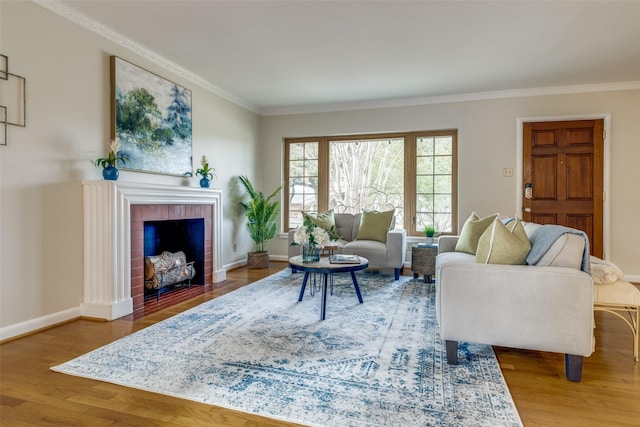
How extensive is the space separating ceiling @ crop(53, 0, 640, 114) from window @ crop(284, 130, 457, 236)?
3.02 ft

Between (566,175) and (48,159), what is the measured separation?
19.2 feet

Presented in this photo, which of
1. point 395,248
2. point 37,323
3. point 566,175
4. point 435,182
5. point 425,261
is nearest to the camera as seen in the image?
point 37,323

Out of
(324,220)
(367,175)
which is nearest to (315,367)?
(324,220)

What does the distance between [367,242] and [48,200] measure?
11.4 feet

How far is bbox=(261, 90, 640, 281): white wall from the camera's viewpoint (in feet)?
15.1

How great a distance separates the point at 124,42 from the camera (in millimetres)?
3463

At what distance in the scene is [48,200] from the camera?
2.80 m

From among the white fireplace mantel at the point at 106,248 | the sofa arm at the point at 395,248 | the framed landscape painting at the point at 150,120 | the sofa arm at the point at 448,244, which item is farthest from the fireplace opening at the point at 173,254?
the sofa arm at the point at 448,244

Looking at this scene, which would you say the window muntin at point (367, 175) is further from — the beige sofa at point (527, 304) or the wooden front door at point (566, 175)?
the beige sofa at point (527, 304)

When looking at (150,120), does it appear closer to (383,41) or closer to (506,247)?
(383,41)

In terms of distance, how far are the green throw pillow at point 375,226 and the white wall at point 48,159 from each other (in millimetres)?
3017

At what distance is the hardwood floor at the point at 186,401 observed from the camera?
1.59 metres

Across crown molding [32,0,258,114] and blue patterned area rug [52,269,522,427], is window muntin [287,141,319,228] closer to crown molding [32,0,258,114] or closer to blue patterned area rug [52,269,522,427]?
crown molding [32,0,258,114]

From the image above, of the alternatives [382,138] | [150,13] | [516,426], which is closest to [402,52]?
[382,138]
